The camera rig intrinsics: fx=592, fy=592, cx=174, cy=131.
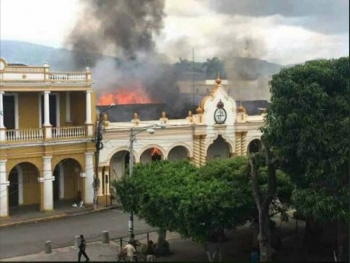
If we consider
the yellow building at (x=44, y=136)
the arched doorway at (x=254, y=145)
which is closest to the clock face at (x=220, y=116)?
the arched doorway at (x=254, y=145)

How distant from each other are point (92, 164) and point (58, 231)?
5.96 meters

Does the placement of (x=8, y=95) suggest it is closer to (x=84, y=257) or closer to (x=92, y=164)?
(x=92, y=164)

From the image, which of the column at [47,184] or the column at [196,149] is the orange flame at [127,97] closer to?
the column at [196,149]

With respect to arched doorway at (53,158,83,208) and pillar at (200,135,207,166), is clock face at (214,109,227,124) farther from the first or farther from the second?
arched doorway at (53,158,83,208)

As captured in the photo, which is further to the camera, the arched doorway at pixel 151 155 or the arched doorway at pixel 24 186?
the arched doorway at pixel 151 155

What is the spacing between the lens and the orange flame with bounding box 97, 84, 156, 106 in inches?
1908

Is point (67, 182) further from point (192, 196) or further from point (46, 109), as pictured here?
point (192, 196)

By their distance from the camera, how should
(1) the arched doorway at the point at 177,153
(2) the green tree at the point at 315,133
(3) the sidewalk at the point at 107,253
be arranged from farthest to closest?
1. (1) the arched doorway at the point at 177,153
2. (3) the sidewalk at the point at 107,253
3. (2) the green tree at the point at 315,133

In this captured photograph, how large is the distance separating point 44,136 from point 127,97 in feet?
62.9

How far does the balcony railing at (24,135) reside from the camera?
3014 cm

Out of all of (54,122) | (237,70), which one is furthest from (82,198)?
(237,70)

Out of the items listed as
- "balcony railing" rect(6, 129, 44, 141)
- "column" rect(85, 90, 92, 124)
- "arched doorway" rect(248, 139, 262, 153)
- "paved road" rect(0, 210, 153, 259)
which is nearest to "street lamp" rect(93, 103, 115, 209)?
"column" rect(85, 90, 92, 124)

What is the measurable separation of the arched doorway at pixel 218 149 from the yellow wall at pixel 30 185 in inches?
465

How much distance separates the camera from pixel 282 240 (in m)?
24.8
